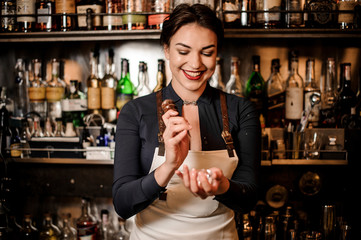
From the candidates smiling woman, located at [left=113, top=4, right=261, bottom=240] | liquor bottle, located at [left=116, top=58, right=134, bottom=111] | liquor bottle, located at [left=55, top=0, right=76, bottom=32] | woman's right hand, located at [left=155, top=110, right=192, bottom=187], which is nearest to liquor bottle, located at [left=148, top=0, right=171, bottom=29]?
liquor bottle, located at [left=116, top=58, right=134, bottom=111]

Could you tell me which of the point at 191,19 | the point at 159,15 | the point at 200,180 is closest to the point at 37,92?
the point at 159,15

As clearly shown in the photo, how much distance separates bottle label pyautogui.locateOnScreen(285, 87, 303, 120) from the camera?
1.65 m

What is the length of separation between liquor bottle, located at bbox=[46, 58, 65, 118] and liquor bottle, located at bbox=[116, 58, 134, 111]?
11.2 inches

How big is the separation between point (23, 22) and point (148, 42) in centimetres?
59

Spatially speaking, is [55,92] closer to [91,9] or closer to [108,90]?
[108,90]

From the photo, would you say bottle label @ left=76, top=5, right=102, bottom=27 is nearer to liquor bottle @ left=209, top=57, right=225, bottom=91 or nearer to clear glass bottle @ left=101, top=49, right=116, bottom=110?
clear glass bottle @ left=101, top=49, right=116, bottom=110

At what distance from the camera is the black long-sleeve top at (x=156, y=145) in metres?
0.96

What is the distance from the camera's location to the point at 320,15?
1.54 m

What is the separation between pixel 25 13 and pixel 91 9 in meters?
0.30

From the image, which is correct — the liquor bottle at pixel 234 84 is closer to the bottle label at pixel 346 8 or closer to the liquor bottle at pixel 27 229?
the bottle label at pixel 346 8

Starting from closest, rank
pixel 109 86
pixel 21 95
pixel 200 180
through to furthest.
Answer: pixel 200 180, pixel 109 86, pixel 21 95

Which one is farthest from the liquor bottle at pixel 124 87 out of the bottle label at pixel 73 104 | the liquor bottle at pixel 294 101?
the liquor bottle at pixel 294 101

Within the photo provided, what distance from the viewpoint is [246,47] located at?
1824 mm

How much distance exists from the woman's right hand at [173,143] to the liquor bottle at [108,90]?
0.86m
